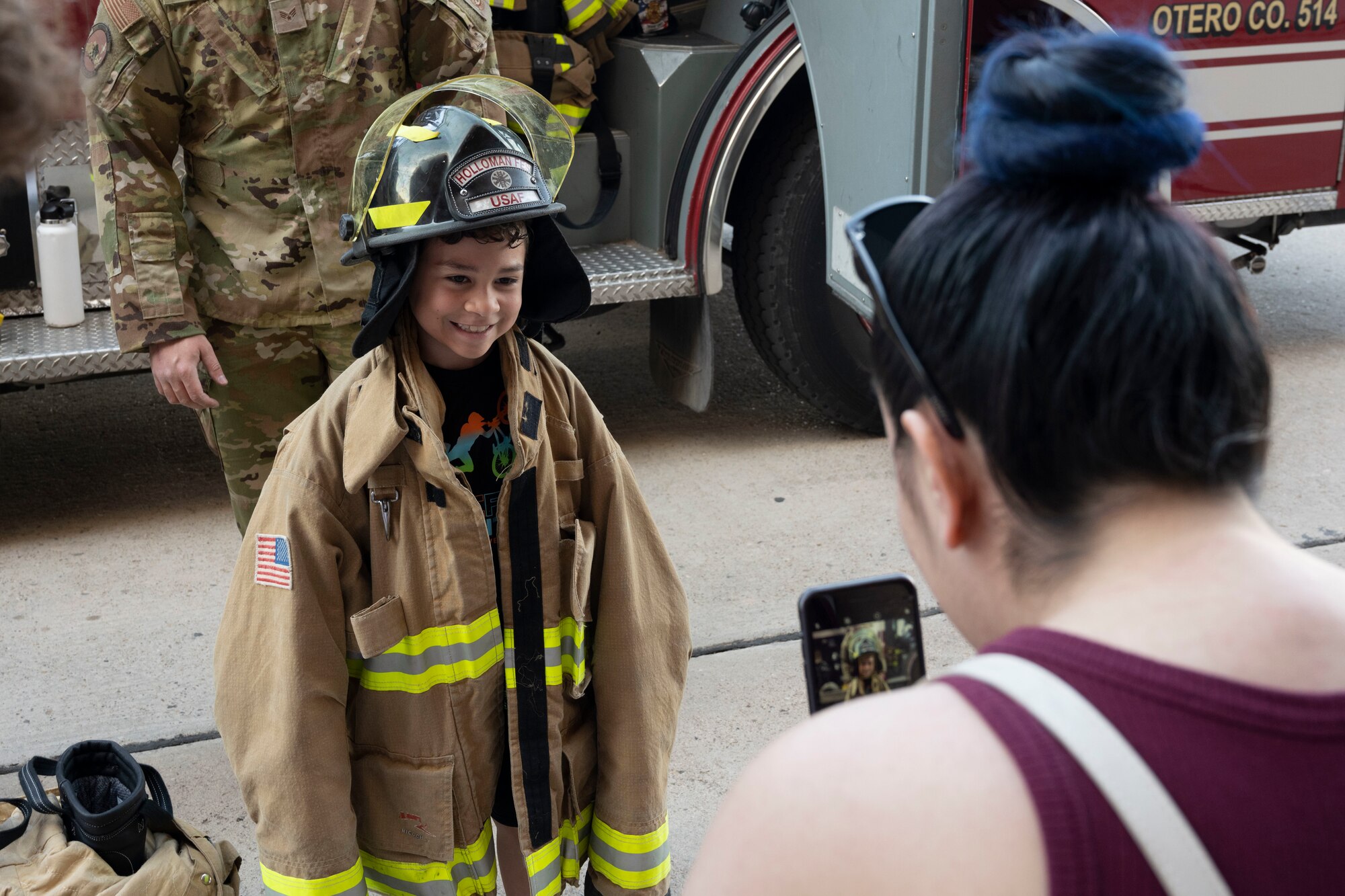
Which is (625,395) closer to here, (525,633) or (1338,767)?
(525,633)

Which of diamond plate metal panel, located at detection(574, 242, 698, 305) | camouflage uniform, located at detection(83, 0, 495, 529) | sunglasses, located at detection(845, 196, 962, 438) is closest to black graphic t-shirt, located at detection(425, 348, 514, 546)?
camouflage uniform, located at detection(83, 0, 495, 529)

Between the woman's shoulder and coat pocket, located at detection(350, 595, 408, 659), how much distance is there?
1.14m

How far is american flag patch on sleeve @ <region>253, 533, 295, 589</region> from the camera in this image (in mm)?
1901

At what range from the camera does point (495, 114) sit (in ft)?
8.58

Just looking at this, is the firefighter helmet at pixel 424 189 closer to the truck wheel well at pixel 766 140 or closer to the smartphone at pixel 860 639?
the smartphone at pixel 860 639

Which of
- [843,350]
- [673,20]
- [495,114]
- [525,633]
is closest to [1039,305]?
[525,633]

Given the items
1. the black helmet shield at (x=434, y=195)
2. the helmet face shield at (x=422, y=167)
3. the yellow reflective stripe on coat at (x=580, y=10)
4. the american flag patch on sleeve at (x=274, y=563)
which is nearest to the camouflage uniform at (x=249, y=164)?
the helmet face shield at (x=422, y=167)

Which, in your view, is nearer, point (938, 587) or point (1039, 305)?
point (1039, 305)

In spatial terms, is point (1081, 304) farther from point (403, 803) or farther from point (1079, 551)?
point (403, 803)

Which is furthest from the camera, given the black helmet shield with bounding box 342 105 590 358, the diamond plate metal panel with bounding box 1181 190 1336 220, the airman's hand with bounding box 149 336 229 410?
the diamond plate metal panel with bounding box 1181 190 1336 220

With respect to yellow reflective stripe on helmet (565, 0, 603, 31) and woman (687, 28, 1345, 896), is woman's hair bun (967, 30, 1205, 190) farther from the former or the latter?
yellow reflective stripe on helmet (565, 0, 603, 31)

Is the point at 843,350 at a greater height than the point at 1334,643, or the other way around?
the point at 1334,643

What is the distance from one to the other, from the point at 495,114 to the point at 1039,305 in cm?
192

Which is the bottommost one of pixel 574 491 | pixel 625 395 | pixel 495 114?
pixel 625 395
